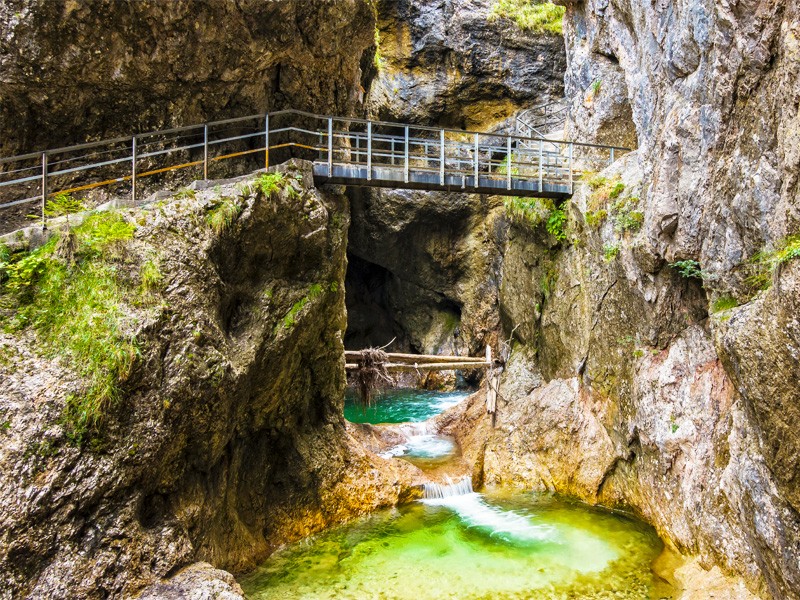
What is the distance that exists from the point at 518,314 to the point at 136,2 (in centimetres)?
1112

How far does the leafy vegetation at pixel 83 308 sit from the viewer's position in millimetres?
6293

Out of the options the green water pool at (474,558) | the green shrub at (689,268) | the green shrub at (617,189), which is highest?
the green shrub at (617,189)

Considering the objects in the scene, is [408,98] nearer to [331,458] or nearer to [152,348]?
[331,458]

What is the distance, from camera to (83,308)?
22.1 ft

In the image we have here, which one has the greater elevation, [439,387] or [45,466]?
[45,466]

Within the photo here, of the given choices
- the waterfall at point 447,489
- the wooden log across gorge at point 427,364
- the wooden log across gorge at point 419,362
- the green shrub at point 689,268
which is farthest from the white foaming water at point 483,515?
the green shrub at point 689,268

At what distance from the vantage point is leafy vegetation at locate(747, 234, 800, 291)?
548cm

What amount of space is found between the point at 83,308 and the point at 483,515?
7.92 m

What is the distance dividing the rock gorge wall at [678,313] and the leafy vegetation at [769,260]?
11cm

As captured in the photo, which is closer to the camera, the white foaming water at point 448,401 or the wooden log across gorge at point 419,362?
the wooden log across gorge at point 419,362

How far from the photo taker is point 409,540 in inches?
379

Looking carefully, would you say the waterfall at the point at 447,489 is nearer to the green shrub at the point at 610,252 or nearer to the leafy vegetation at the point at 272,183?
the green shrub at the point at 610,252

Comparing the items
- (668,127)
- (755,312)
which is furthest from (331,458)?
(668,127)

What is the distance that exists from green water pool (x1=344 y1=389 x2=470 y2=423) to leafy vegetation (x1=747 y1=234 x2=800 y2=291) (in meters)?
13.3
